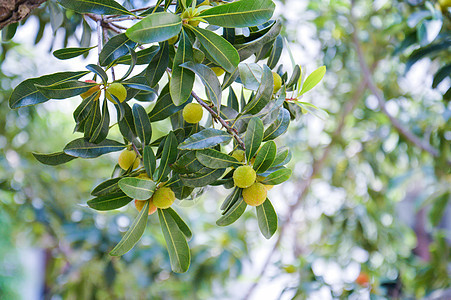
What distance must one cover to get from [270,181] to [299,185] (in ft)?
5.14

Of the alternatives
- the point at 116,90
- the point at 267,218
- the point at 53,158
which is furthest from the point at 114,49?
the point at 267,218

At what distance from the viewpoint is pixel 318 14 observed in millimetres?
1617

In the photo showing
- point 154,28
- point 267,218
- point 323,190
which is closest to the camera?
point 154,28

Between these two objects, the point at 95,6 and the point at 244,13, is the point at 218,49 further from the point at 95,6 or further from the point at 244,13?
the point at 95,6

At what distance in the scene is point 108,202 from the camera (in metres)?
0.45

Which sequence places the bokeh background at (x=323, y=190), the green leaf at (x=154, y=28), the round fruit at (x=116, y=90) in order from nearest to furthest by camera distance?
1. the green leaf at (x=154, y=28)
2. the round fruit at (x=116, y=90)
3. the bokeh background at (x=323, y=190)

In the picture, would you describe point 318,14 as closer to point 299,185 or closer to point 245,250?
point 299,185

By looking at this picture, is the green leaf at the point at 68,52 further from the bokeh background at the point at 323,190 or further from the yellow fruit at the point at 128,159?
the bokeh background at the point at 323,190

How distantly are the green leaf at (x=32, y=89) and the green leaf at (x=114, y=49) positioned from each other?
31 millimetres

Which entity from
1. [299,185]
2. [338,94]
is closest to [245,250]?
[299,185]

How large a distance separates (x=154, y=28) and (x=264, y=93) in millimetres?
135

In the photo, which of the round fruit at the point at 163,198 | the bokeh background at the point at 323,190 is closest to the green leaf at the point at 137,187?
the round fruit at the point at 163,198

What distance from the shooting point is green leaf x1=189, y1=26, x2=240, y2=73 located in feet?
1.32

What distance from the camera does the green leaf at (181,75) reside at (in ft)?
1.32
